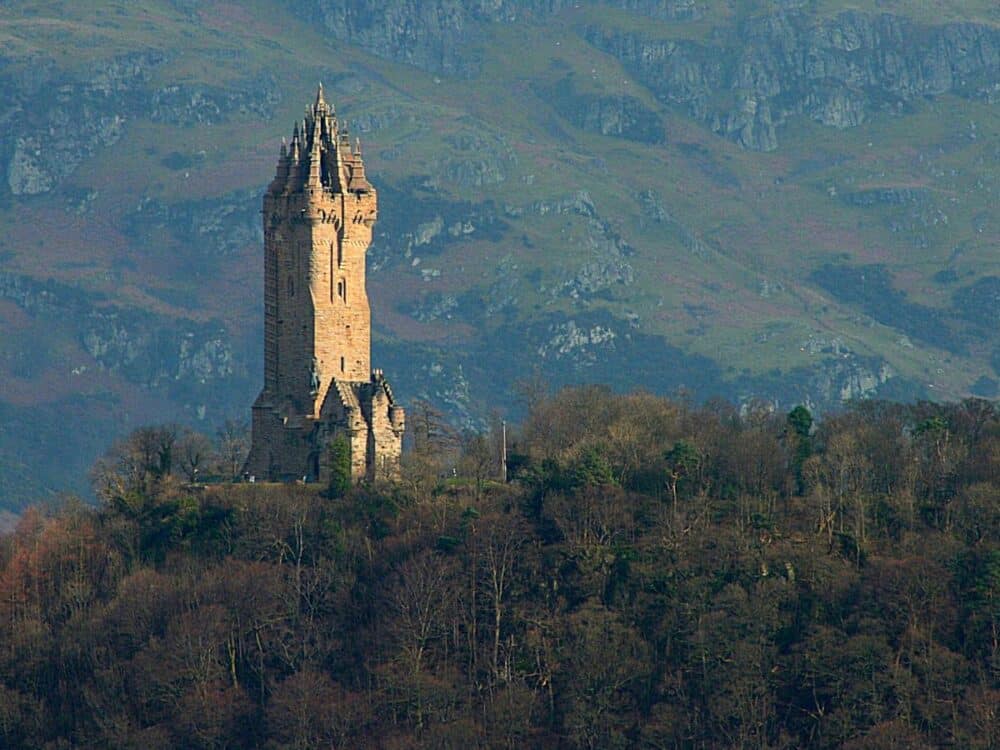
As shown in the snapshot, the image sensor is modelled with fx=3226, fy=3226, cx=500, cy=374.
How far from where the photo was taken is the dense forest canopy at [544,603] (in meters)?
128

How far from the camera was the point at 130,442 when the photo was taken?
15388 cm

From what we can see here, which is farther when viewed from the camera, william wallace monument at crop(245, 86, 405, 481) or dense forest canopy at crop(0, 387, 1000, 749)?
william wallace monument at crop(245, 86, 405, 481)

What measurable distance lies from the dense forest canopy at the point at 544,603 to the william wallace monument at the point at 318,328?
3367 mm

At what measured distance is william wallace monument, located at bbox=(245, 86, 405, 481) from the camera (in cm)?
14662

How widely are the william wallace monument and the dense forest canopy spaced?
11.0ft

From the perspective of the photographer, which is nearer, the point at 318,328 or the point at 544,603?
the point at 544,603

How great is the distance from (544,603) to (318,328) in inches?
790

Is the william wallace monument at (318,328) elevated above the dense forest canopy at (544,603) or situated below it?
above

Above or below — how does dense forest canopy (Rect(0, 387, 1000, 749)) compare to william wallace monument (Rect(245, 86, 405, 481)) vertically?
below

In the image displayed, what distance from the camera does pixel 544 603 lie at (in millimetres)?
134875

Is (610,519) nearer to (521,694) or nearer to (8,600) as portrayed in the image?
(521,694)

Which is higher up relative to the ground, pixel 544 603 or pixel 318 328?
pixel 318 328

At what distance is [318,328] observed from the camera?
147625mm

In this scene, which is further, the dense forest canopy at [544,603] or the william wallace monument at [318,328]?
the william wallace monument at [318,328]
